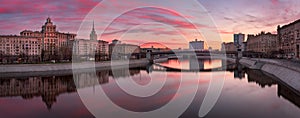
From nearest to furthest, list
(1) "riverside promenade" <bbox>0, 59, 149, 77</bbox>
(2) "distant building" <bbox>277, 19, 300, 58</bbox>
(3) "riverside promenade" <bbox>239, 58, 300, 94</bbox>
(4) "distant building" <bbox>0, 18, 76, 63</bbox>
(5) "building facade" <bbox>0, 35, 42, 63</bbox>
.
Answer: (3) "riverside promenade" <bbox>239, 58, 300, 94</bbox>
(1) "riverside promenade" <bbox>0, 59, 149, 77</bbox>
(2) "distant building" <bbox>277, 19, 300, 58</bbox>
(5) "building facade" <bbox>0, 35, 42, 63</bbox>
(4) "distant building" <bbox>0, 18, 76, 63</bbox>

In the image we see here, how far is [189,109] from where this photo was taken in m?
14.9

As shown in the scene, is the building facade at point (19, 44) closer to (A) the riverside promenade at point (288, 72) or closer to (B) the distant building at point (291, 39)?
(A) the riverside promenade at point (288, 72)

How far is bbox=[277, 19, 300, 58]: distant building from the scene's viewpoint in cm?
5443

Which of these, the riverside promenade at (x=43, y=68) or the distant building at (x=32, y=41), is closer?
the riverside promenade at (x=43, y=68)

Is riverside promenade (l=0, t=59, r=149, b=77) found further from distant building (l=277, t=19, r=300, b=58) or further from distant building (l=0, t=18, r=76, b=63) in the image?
distant building (l=0, t=18, r=76, b=63)

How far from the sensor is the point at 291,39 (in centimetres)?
6166

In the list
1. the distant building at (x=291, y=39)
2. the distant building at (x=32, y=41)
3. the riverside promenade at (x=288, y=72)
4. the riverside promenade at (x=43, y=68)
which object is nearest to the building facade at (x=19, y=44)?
the distant building at (x=32, y=41)

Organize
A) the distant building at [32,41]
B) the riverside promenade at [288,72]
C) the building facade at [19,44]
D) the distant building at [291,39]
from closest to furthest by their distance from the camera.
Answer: the riverside promenade at [288,72], the distant building at [291,39], the building facade at [19,44], the distant building at [32,41]

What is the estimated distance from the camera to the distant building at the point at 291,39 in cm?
5443

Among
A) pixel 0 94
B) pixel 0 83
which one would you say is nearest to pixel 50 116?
pixel 0 94

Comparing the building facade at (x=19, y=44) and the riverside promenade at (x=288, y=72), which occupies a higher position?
the building facade at (x=19, y=44)

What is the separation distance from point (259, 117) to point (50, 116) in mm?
11384

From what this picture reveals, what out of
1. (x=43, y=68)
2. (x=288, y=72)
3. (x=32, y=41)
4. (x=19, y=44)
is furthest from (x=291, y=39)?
(x=19, y=44)

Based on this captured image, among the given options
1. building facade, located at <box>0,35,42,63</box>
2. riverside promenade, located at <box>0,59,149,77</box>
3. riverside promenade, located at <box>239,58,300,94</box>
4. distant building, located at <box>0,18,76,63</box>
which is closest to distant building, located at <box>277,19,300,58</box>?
riverside promenade, located at <box>239,58,300,94</box>
